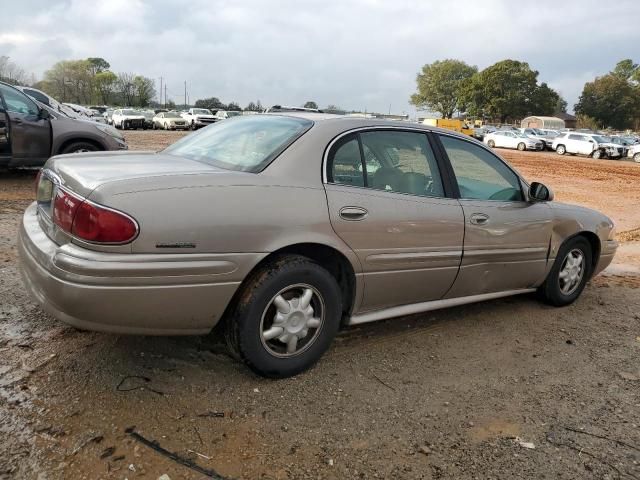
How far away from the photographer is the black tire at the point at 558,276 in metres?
4.55

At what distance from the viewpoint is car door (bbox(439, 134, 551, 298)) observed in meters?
3.80

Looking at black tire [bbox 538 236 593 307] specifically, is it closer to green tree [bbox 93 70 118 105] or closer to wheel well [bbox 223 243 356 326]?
wheel well [bbox 223 243 356 326]

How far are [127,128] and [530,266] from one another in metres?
39.2

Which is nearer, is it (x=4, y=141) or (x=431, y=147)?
(x=431, y=147)

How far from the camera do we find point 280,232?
2.87 metres

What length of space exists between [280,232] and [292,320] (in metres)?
0.52

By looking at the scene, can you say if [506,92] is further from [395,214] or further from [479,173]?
[395,214]

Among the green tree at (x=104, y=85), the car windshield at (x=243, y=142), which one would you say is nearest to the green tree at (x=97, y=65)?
the green tree at (x=104, y=85)

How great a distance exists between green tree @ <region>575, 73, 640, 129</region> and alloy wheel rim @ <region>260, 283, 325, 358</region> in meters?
94.9

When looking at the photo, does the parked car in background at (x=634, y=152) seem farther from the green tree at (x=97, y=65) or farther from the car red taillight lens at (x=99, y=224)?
the green tree at (x=97, y=65)

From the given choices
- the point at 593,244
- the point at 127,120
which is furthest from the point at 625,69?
the point at 593,244

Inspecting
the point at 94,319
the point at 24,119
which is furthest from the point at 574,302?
the point at 24,119

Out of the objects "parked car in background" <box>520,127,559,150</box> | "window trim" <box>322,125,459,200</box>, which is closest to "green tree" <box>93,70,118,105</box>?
"parked car in background" <box>520,127,559,150</box>

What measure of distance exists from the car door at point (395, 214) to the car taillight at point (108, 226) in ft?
3.60
